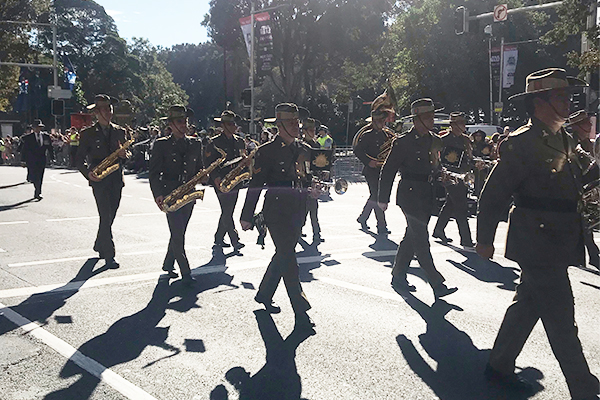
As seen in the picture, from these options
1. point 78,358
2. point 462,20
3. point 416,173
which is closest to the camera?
point 78,358

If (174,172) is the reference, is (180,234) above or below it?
below

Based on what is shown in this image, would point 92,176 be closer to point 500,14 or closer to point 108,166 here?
point 108,166

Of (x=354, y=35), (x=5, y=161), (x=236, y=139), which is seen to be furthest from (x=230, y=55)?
(x=236, y=139)

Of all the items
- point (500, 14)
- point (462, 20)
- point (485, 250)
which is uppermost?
point (462, 20)

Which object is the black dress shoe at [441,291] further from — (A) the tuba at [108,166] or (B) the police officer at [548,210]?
(A) the tuba at [108,166]

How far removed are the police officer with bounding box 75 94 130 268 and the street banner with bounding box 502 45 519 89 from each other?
34165 millimetres

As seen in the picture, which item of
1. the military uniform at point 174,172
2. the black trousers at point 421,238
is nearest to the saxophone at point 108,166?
the military uniform at point 174,172

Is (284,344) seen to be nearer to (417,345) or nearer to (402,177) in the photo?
(417,345)

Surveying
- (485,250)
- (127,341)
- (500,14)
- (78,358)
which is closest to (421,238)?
(485,250)

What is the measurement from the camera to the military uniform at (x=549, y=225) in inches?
167

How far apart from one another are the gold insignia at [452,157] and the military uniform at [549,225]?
5008 mm

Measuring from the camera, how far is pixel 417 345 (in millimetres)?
5539

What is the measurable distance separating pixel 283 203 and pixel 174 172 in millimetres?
2215

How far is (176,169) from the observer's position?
311 inches
